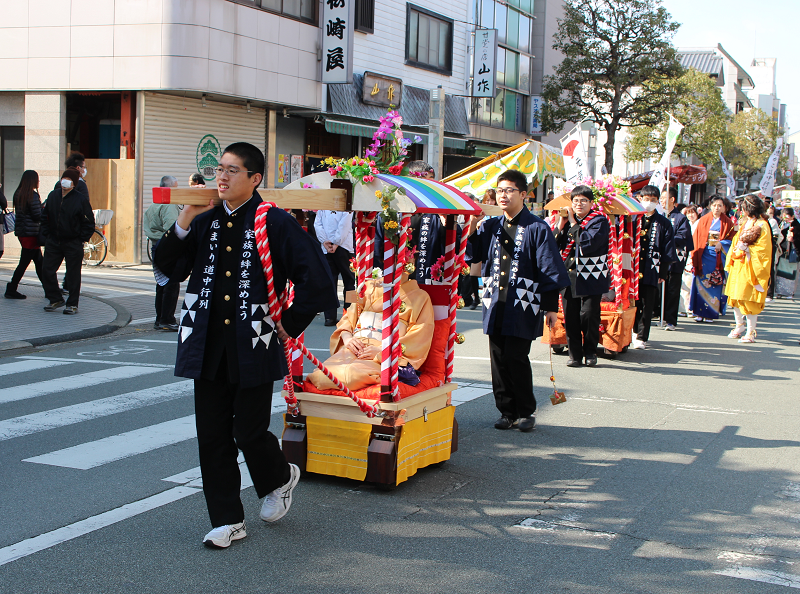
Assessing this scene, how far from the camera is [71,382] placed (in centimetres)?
770

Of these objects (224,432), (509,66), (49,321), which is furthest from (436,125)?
(509,66)

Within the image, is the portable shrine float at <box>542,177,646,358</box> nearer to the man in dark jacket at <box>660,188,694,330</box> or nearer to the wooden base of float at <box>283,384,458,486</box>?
the man in dark jacket at <box>660,188,694,330</box>

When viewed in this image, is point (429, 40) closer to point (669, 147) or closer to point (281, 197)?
point (669, 147)

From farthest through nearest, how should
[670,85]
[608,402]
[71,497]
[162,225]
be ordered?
[670,85] → [162,225] → [608,402] → [71,497]

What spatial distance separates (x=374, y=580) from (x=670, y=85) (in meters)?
28.0

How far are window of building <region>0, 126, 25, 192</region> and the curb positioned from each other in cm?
851

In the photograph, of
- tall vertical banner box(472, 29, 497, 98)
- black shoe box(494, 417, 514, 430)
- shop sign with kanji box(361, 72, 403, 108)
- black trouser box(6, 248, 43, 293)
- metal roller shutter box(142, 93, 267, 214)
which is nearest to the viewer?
black shoe box(494, 417, 514, 430)

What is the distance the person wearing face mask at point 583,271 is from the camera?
9281 millimetres

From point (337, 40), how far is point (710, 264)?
1035 cm

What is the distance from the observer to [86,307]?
12.1 meters

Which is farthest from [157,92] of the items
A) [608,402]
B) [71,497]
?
[71,497]

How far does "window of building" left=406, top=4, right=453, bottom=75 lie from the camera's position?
24.7m

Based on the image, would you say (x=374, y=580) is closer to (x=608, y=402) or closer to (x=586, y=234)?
(x=608, y=402)

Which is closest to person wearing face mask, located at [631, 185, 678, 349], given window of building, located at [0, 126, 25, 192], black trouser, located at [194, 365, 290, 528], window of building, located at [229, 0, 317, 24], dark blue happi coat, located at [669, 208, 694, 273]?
dark blue happi coat, located at [669, 208, 694, 273]
